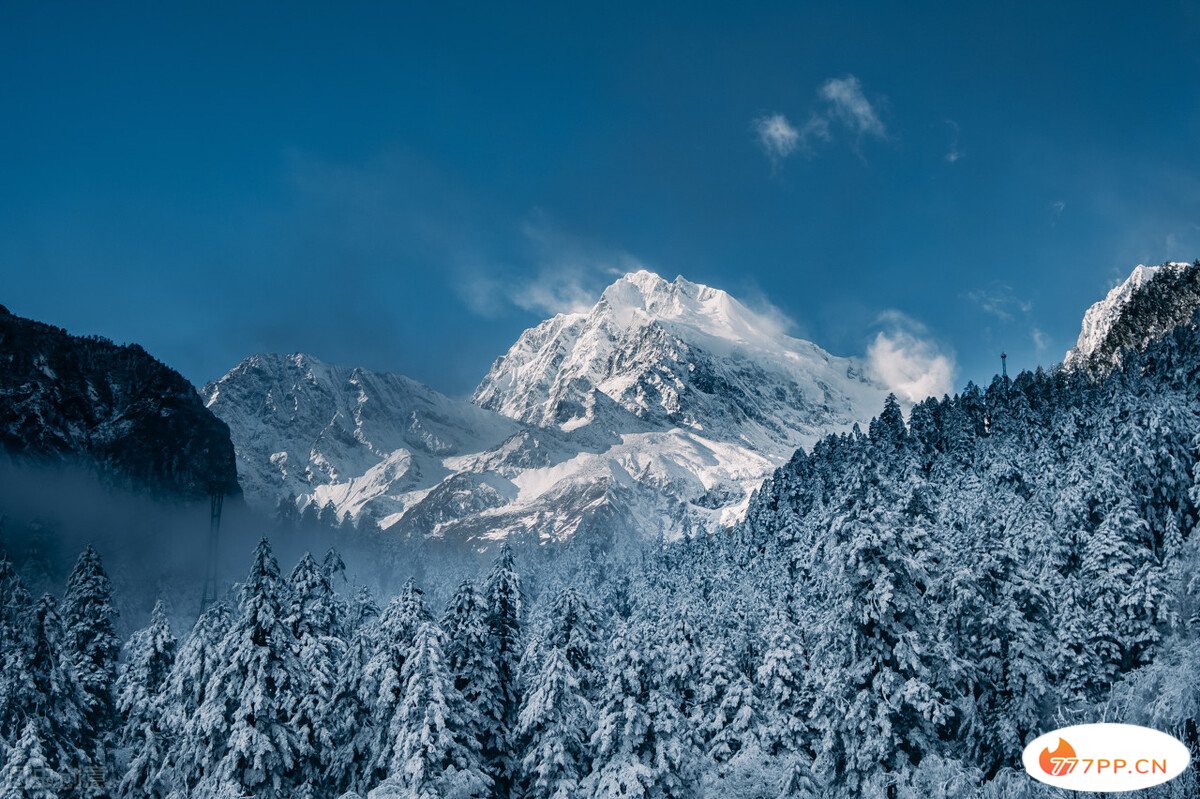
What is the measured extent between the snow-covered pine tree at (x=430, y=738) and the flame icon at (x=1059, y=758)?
18745mm

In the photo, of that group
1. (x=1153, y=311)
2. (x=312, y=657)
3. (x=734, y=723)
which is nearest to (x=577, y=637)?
(x=734, y=723)

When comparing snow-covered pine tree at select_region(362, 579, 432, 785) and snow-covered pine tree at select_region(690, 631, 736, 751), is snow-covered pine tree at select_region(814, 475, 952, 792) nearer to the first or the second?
snow-covered pine tree at select_region(362, 579, 432, 785)

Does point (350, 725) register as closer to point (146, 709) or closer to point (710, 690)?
point (146, 709)

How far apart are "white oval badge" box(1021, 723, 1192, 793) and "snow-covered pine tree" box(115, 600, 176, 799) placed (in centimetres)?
3281

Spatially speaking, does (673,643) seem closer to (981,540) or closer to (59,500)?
(981,540)

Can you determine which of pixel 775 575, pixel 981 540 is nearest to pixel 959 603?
pixel 981 540

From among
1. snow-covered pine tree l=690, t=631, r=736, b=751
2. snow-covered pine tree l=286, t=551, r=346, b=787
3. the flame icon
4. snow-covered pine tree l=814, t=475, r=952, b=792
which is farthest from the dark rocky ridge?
the flame icon

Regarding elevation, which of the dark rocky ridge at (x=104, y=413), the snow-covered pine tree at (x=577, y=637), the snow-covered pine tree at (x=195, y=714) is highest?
the dark rocky ridge at (x=104, y=413)

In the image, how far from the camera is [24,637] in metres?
30.8

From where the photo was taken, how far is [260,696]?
27531 mm

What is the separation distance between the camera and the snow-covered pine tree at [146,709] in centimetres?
3269

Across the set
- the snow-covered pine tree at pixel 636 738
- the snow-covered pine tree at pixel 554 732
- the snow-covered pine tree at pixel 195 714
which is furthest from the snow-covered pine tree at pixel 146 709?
the snow-covered pine tree at pixel 636 738

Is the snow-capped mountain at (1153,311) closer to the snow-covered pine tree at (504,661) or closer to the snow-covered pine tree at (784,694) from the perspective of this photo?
the snow-covered pine tree at (784,694)

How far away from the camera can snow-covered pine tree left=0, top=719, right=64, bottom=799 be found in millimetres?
26703
